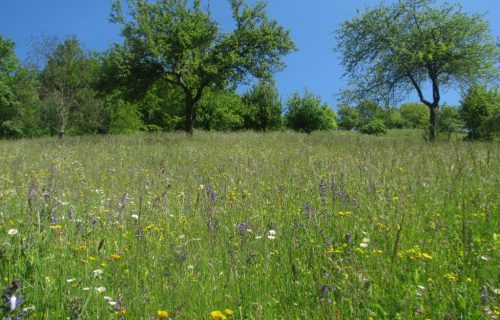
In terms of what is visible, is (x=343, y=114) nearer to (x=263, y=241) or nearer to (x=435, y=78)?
(x=435, y=78)

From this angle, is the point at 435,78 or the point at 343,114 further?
the point at 343,114

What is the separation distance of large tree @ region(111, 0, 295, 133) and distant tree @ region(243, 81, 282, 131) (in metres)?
29.5

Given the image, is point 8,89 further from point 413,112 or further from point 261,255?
point 413,112

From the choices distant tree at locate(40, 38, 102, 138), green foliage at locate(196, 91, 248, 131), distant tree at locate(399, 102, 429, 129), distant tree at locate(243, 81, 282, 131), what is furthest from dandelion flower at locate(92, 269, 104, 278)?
distant tree at locate(399, 102, 429, 129)

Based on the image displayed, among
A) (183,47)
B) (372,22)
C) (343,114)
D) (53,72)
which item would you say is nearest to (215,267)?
(183,47)

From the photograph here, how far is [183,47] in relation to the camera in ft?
76.6

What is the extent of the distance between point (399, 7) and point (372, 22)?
2003 millimetres

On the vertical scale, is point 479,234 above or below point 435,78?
below

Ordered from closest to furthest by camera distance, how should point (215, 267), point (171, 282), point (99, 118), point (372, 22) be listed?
point (171, 282)
point (215, 267)
point (372, 22)
point (99, 118)

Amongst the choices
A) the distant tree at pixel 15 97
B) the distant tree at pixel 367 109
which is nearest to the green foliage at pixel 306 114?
the distant tree at pixel 367 109

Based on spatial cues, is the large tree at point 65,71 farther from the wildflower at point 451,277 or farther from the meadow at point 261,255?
the wildflower at point 451,277

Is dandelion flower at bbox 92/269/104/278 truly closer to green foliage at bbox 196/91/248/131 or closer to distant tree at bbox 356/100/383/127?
distant tree at bbox 356/100/383/127

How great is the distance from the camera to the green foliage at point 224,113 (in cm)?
4816

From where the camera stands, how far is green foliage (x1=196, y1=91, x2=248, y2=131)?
158 feet
